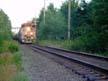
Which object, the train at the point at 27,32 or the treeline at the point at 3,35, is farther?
the train at the point at 27,32

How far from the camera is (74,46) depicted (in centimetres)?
3294

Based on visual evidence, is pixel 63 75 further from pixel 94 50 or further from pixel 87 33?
pixel 87 33

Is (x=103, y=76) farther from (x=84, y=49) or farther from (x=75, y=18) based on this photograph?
(x=75, y=18)

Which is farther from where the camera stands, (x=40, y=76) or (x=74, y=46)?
(x=74, y=46)

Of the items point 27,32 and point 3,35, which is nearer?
point 3,35

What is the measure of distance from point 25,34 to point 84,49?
81.7 feet

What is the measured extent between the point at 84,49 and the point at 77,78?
17014 millimetres

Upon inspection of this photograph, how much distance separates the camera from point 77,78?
1186 cm

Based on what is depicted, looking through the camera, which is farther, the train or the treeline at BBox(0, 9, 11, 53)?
the train

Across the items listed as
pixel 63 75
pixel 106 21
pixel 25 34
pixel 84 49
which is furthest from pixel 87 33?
pixel 25 34

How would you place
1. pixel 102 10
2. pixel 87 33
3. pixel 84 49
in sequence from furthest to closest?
pixel 87 33
pixel 84 49
pixel 102 10

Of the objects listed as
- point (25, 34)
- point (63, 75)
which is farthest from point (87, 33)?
point (25, 34)

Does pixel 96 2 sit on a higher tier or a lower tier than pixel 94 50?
higher

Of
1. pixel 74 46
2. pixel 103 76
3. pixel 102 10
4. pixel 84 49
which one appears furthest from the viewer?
pixel 74 46
